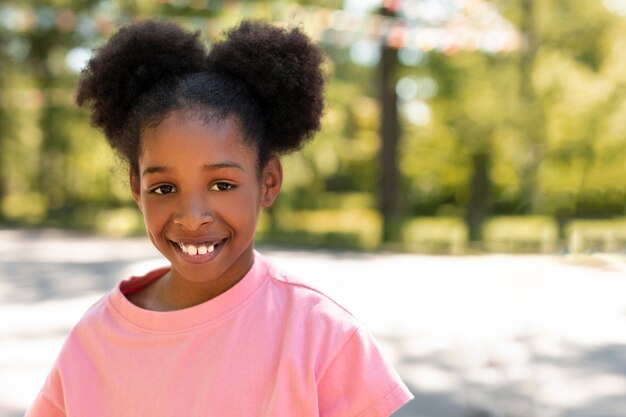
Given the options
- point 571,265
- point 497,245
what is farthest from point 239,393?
point 497,245

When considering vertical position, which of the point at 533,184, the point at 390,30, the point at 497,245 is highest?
the point at 390,30

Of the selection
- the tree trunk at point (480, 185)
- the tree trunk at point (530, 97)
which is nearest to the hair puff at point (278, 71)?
the tree trunk at point (530, 97)

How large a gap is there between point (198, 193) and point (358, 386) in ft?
1.40

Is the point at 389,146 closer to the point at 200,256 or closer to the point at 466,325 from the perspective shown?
the point at 466,325

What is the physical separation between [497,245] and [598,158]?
2.80m

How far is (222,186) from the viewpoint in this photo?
139cm

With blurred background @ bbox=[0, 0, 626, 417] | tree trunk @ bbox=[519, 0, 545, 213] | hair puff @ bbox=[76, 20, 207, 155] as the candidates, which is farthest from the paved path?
tree trunk @ bbox=[519, 0, 545, 213]

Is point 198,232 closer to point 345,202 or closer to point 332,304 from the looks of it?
point 332,304

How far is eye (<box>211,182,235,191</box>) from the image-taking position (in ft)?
4.52

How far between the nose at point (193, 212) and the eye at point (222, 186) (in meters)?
0.03

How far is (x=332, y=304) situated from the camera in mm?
1354

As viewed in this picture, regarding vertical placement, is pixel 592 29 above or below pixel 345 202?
above

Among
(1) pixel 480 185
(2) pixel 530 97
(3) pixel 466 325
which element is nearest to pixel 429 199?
(1) pixel 480 185

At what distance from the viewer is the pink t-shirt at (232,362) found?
130 cm
